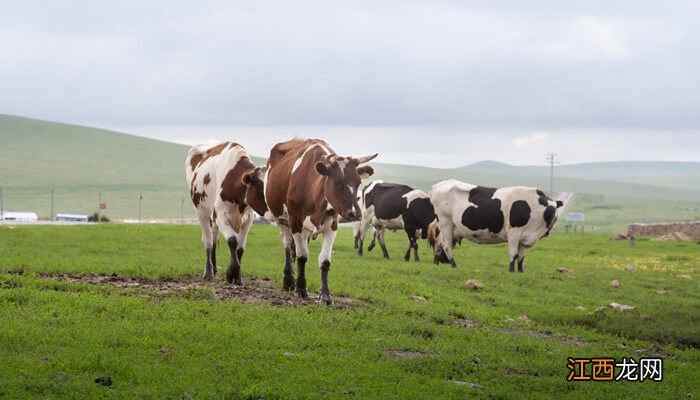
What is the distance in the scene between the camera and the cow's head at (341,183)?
16.2m

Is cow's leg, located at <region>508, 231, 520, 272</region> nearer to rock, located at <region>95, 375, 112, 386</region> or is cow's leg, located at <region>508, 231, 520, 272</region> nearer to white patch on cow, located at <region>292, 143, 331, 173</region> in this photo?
white patch on cow, located at <region>292, 143, 331, 173</region>

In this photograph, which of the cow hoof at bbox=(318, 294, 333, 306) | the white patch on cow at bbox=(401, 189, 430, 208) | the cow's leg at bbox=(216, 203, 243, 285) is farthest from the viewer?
the white patch on cow at bbox=(401, 189, 430, 208)

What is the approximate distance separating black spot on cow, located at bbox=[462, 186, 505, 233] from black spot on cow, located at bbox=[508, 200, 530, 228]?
0.37 metres

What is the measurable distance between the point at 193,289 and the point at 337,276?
5.64 metres

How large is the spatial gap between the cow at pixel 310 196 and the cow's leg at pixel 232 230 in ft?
3.43

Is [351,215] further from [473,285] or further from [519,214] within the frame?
[519,214]

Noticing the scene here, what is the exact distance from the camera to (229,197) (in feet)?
62.5

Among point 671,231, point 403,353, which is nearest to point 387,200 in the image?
point 403,353

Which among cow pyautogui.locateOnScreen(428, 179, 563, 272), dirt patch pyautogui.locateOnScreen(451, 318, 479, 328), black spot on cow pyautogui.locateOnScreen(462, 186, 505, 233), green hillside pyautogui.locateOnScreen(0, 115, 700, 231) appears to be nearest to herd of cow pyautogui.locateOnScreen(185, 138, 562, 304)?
cow pyautogui.locateOnScreen(428, 179, 563, 272)

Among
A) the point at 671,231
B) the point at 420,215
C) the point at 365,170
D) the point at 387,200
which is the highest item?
the point at 365,170

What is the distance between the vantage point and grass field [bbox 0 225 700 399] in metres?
10.6

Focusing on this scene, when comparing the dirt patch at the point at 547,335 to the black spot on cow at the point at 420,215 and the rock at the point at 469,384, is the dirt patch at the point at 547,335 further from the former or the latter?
the black spot on cow at the point at 420,215

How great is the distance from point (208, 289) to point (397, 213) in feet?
55.1

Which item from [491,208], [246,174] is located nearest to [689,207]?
[491,208]
